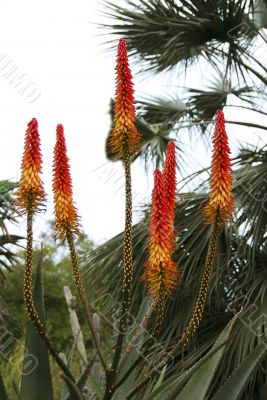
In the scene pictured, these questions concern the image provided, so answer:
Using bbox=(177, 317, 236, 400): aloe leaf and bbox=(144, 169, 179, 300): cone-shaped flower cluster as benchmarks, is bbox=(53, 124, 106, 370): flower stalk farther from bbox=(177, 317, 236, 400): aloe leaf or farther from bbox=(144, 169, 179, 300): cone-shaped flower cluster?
bbox=(177, 317, 236, 400): aloe leaf

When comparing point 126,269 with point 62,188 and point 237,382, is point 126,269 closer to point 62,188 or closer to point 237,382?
point 62,188

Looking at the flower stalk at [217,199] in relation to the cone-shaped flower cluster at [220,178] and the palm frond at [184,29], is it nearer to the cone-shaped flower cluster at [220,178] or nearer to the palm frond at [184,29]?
the cone-shaped flower cluster at [220,178]

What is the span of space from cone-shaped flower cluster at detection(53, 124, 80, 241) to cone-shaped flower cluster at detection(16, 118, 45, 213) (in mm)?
57

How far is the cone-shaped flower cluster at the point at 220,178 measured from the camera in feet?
7.33

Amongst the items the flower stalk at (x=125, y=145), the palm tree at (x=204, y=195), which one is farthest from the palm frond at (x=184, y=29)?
the flower stalk at (x=125, y=145)

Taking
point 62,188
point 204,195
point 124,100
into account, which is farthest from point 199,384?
point 204,195

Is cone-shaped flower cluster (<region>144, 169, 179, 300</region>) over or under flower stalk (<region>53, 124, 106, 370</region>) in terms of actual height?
under

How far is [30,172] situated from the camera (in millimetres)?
2182

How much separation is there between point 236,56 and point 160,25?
33.1 inches

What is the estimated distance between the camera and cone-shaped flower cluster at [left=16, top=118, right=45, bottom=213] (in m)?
2.17

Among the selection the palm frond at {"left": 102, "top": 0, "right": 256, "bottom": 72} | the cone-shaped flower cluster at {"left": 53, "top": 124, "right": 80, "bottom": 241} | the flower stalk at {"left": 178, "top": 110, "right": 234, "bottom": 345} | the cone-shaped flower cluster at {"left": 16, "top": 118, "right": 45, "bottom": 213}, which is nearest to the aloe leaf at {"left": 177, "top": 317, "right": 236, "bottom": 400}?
the flower stalk at {"left": 178, "top": 110, "right": 234, "bottom": 345}

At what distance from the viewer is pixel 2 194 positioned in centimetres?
711

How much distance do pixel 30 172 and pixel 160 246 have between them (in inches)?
17.2

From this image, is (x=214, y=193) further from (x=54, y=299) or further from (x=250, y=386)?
(x=54, y=299)
